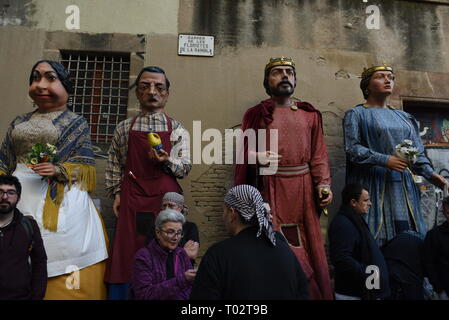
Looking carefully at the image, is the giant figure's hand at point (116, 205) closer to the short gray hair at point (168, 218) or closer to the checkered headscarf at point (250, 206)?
the short gray hair at point (168, 218)

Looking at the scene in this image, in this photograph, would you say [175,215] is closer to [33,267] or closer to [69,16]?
[33,267]

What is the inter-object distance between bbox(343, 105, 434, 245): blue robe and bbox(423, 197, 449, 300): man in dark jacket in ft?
1.96

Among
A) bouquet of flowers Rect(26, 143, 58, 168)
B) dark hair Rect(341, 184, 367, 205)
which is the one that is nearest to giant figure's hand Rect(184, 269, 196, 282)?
bouquet of flowers Rect(26, 143, 58, 168)

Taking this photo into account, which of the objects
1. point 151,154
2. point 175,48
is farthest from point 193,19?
point 151,154

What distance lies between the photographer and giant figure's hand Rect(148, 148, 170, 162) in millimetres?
3708

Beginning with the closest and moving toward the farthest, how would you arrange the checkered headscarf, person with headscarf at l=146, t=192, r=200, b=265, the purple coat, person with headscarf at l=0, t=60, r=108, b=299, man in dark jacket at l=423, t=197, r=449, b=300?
1. the checkered headscarf
2. the purple coat
3. person with headscarf at l=0, t=60, r=108, b=299
4. person with headscarf at l=146, t=192, r=200, b=265
5. man in dark jacket at l=423, t=197, r=449, b=300

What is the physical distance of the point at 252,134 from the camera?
421 centimetres

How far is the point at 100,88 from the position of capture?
5.62 m

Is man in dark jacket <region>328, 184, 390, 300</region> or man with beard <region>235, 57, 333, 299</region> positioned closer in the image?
man in dark jacket <region>328, 184, 390, 300</region>

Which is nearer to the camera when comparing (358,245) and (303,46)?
(358,245)

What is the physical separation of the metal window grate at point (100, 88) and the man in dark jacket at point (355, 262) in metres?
3.15

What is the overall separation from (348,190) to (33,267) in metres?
2.77

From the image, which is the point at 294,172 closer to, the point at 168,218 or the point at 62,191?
the point at 168,218

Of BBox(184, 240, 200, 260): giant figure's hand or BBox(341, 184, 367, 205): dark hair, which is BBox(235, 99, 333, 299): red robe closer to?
BBox(341, 184, 367, 205): dark hair
